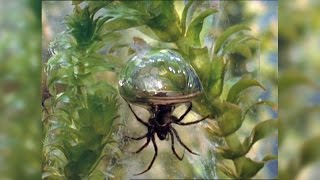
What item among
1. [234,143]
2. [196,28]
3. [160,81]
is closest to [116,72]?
[160,81]

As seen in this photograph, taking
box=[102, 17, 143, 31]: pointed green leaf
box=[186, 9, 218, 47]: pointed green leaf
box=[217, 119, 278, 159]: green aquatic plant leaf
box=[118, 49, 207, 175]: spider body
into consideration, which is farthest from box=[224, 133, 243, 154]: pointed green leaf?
box=[102, 17, 143, 31]: pointed green leaf

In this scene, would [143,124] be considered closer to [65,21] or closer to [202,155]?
[202,155]

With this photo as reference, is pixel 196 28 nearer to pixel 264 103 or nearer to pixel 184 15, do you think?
pixel 184 15

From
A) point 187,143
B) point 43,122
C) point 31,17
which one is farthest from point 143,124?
point 31,17

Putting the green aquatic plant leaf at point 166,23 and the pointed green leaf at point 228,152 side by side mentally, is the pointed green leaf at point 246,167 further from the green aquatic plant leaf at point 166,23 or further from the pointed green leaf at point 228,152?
the green aquatic plant leaf at point 166,23

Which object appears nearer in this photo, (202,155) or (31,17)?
(31,17)

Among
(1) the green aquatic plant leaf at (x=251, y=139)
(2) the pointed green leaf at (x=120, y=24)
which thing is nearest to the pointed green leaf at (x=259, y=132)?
(1) the green aquatic plant leaf at (x=251, y=139)
